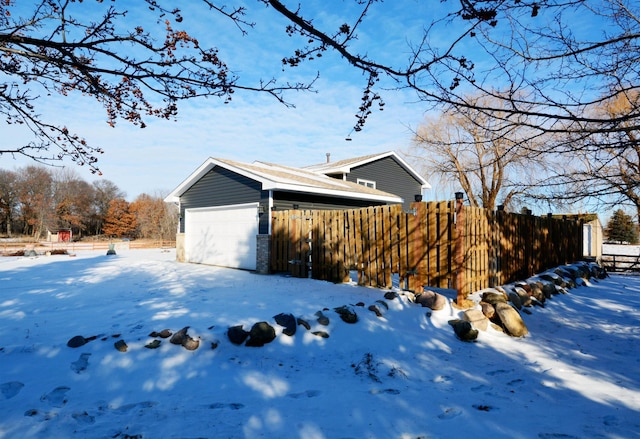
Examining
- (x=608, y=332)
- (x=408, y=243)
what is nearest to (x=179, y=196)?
(x=408, y=243)

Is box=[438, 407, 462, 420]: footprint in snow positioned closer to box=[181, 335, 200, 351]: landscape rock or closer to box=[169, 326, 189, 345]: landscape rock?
box=[181, 335, 200, 351]: landscape rock

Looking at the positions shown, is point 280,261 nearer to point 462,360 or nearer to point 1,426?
point 462,360

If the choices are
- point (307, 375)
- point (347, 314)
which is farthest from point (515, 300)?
point (307, 375)

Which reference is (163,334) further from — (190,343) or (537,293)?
(537,293)

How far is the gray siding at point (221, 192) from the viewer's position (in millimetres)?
11203

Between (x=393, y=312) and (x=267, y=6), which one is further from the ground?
(x=267, y=6)

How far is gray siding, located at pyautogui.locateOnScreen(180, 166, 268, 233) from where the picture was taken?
36.8 feet

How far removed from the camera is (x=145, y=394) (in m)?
3.44

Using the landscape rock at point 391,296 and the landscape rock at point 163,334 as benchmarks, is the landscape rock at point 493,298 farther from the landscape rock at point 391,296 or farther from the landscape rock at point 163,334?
the landscape rock at point 163,334

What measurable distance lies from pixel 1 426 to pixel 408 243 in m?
6.33

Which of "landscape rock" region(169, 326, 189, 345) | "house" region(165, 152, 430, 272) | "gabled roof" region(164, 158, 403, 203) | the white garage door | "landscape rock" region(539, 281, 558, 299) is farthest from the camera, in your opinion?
the white garage door

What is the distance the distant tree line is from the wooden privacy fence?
123 ft

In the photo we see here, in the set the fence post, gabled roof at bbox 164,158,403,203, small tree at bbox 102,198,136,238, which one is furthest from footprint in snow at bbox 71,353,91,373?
small tree at bbox 102,198,136,238

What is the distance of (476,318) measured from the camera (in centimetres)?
574
